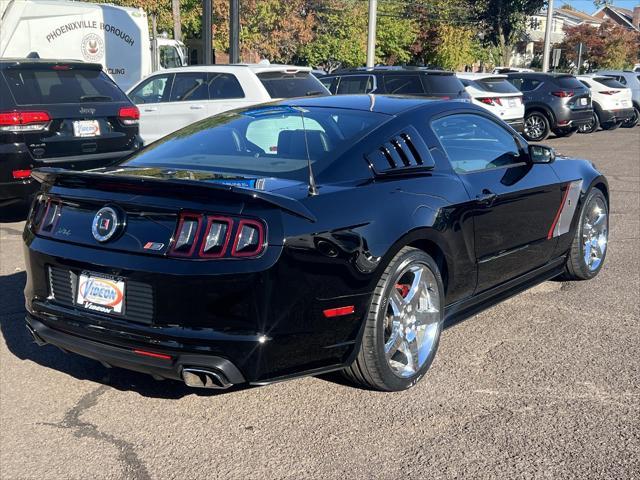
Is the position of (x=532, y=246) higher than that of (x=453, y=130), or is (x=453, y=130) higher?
(x=453, y=130)

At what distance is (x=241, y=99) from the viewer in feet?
35.6

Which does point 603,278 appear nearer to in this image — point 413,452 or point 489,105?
point 413,452

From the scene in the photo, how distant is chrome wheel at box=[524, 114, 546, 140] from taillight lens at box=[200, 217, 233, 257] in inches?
700

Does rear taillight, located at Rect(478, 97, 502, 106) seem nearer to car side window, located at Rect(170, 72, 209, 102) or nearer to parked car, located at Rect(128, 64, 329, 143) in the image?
parked car, located at Rect(128, 64, 329, 143)

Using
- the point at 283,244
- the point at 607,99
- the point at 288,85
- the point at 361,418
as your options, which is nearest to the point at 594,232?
the point at 361,418

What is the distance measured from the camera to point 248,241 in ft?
11.0

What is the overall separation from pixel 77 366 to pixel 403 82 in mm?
10371

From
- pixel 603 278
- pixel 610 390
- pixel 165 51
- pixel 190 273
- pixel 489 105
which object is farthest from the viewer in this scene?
pixel 165 51

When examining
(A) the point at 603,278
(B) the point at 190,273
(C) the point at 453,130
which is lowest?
(A) the point at 603,278

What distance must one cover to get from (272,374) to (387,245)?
0.88 m

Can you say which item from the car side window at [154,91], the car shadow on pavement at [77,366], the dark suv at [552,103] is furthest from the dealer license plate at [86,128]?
the dark suv at [552,103]

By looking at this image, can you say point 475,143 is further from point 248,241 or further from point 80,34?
point 80,34

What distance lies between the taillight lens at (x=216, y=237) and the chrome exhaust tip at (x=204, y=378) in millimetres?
525

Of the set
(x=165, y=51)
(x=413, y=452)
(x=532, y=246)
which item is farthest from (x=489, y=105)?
(x=413, y=452)
